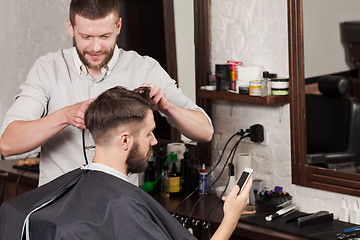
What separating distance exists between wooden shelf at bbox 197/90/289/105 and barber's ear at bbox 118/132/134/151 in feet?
3.68

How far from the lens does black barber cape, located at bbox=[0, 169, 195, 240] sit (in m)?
1.91

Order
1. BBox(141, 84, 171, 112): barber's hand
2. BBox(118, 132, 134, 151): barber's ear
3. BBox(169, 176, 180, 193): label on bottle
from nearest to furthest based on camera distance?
BBox(118, 132, 134, 151): barber's ear < BBox(141, 84, 171, 112): barber's hand < BBox(169, 176, 180, 193): label on bottle

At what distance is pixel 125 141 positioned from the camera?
2062 mm

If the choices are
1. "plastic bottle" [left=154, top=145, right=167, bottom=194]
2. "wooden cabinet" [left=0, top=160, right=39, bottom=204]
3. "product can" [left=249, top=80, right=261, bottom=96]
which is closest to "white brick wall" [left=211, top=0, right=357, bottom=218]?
"product can" [left=249, top=80, right=261, bottom=96]

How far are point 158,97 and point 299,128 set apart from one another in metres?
0.96

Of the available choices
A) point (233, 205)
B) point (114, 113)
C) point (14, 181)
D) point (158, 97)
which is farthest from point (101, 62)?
point (14, 181)

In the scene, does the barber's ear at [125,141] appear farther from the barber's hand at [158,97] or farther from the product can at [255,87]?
the product can at [255,87]

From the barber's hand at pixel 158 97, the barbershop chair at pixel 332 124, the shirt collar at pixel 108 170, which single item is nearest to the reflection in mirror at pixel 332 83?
the barbershop chair at pixel 332 124

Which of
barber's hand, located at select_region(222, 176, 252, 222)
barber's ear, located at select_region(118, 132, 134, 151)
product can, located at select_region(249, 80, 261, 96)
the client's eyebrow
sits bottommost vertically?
barber's hand, located at select_region(222, 176, 252, 222)

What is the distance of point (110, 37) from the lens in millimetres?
2484

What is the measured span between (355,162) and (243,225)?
601 mm

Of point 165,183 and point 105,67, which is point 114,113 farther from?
point 165,183

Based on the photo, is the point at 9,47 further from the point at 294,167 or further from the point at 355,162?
the point at 355,162

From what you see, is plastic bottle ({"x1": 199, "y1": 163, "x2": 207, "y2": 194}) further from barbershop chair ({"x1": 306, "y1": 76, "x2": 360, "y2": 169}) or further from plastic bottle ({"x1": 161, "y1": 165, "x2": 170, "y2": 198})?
barbershop chair ({"x1": 306, "y1": 76, "x2": 360, "y2": 169})
